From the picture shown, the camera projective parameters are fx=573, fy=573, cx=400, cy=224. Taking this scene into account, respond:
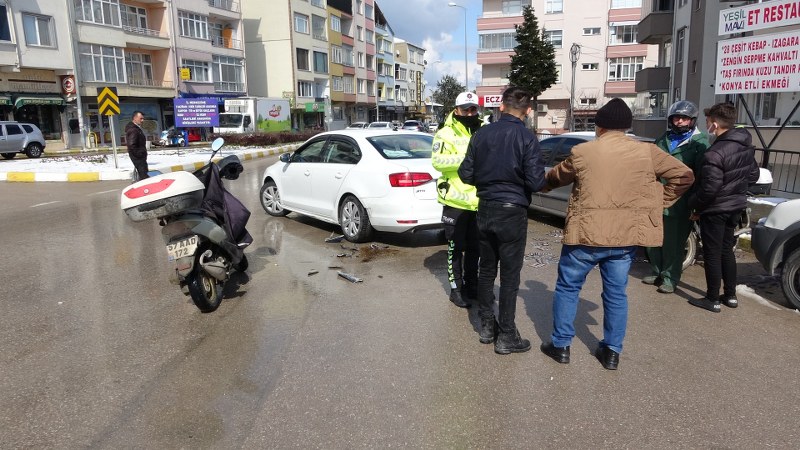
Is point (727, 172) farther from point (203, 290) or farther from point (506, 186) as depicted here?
point (203, 290)

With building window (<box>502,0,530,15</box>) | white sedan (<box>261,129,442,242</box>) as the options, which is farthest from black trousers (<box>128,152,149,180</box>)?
building window (<box>502,0,530,15</box>)

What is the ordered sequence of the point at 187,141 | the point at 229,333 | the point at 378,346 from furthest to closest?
1. the point at 187,141
2. the point at 229,333
3. the point at 378,346

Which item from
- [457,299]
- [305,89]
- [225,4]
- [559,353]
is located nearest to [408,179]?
[457,299]

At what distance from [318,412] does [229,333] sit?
1.61 m

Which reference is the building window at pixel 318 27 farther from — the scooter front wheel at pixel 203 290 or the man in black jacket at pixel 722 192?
the man in black jacket at pixel 722 192

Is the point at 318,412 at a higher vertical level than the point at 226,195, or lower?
lower

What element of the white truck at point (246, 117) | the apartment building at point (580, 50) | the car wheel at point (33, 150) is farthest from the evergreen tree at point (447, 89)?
the car wheel at point (33, 150)

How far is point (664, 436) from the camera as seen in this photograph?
3.12 metres

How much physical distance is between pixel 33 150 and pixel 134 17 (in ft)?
51.0

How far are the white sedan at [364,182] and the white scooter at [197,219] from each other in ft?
6.74

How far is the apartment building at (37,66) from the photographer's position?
97.2 ft

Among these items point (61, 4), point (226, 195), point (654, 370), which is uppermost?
point (61, 4)

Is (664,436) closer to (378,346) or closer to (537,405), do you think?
(537,405)

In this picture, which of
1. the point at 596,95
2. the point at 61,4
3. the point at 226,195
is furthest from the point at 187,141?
the point at 596,95
